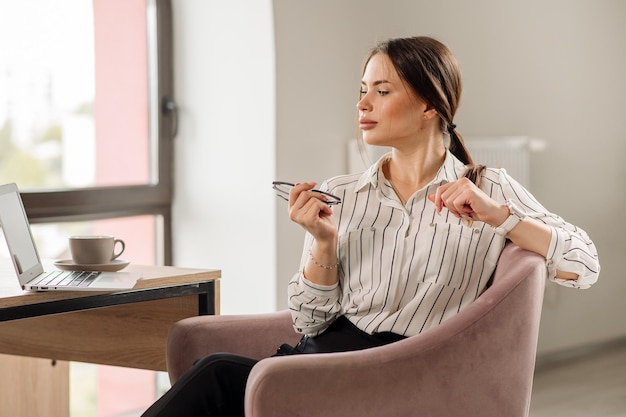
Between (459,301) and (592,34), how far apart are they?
2.63 meters

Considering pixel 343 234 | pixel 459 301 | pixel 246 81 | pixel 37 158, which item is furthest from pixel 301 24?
pixel 459 301

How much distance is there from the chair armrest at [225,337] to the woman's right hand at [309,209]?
0.35m

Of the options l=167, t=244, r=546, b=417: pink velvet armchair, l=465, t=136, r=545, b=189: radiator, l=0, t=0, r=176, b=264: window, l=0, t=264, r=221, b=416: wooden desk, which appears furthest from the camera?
l=465, t=136, r=545, b=189: radiator

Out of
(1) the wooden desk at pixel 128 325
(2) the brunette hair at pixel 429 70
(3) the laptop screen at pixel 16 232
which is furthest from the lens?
(1) the wooden desk at pixel 128 325

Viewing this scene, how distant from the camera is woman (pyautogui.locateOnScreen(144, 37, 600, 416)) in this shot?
1.81m

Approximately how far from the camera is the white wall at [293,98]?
3.04 meters

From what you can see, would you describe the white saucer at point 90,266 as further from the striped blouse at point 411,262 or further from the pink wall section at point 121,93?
the pink wall section at point 121,93

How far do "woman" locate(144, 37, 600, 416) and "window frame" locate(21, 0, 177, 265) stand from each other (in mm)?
1302

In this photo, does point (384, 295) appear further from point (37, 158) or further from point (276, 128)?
point (37, 158)

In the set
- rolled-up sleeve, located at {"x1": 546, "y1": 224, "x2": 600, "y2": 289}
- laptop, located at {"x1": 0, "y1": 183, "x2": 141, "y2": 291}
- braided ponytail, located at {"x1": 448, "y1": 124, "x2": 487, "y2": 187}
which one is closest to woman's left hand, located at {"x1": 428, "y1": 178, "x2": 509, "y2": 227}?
rolled-up sleeve, located at {"x1": 546, "y1": 224, "x2": 600, "y2": 289}

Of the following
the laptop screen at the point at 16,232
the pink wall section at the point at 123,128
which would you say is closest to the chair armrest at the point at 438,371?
the laptop screen at the point at 16,232

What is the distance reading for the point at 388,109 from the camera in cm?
195

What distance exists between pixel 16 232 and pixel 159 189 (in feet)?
4.63

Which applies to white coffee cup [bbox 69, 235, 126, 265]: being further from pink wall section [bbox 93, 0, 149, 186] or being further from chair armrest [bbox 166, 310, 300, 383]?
pink wall section [bbox 93, 0, 149, 186]
